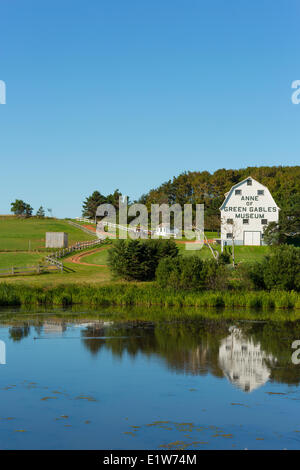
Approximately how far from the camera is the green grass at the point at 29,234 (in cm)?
7475

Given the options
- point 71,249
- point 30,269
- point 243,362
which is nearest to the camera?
point 243,362

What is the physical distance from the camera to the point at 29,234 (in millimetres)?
90000

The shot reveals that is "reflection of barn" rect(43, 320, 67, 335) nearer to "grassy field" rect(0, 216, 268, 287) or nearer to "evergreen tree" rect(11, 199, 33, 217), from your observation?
"grassy field" rect(0, 216, 268, 287)

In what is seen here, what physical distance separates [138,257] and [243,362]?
26215 mm

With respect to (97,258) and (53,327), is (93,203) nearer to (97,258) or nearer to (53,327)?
(97,258)

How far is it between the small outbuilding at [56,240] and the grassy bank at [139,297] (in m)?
32.4

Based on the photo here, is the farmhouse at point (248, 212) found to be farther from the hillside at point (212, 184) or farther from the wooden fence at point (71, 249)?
the hillside at point (212, 184)

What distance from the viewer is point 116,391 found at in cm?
1762

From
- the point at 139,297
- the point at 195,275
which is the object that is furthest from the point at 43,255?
the point at 195,275

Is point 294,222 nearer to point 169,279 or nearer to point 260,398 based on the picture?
point 169,279

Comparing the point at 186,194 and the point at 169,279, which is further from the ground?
the point at 186,194
